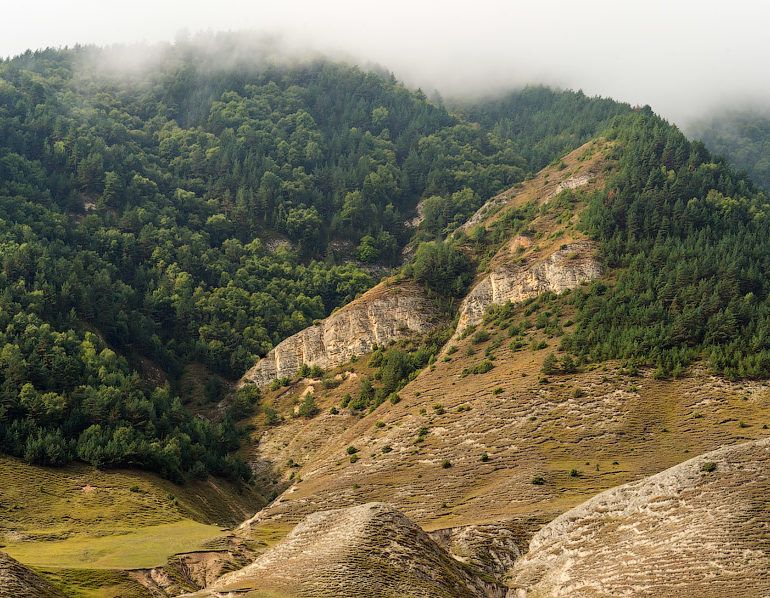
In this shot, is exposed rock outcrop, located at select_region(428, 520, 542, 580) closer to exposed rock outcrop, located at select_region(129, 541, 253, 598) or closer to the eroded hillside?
the eroded hillside

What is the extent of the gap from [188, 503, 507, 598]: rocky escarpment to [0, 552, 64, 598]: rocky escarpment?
8.21 m

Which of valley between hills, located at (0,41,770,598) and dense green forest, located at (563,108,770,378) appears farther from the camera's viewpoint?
dense green forest, located at (563,108,770,378)

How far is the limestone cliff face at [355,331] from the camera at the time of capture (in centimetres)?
13038

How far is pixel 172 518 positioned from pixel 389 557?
40007 millimetres

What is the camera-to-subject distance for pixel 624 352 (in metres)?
96.0

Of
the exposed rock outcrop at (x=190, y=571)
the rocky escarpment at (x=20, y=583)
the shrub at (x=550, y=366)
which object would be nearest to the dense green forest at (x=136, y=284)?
the exposed rock outcrop at (x=190, y=571)

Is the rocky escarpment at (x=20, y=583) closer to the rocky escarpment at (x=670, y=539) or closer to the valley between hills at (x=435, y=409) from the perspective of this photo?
the valley between hills at (x=435, y=409)

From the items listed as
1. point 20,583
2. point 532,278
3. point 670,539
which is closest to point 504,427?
point 532,278

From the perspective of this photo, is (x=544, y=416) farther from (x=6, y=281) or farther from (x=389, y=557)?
(x=6, y=281)

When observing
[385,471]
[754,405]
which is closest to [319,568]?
[385,471]

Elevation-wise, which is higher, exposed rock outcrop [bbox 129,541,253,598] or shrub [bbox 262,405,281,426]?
shrub [bbox 262,405,281,426]

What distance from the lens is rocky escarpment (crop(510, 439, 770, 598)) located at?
4128 centimetres

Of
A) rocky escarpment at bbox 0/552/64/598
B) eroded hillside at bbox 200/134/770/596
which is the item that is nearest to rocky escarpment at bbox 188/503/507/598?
eroded hillside at bbox 200/134/770/596

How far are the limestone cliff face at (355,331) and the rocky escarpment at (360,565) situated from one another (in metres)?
74.4
